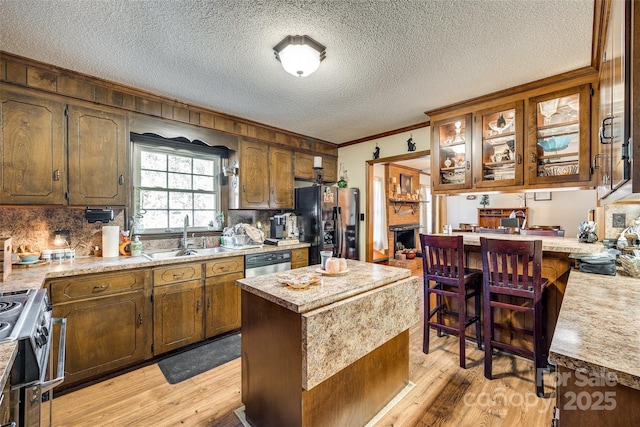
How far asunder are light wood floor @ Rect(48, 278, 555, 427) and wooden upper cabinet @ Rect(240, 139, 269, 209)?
75.9 inches

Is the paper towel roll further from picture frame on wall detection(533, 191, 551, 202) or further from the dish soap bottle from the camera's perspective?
picture frame on wall detection(533, 191, 551, 202)

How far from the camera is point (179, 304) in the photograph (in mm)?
2660

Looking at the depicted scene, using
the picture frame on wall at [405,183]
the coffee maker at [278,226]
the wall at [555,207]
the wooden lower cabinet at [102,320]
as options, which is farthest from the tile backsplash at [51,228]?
the wall at [555,207]

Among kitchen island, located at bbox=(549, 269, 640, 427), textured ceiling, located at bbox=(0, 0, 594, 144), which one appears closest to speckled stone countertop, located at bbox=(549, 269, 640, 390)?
kitchen island, located at bbox=(549, 269, 640, 427)

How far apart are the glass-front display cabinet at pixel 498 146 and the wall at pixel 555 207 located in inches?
152

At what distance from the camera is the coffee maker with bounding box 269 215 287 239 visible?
396 centimetres

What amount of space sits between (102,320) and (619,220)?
4435 mm

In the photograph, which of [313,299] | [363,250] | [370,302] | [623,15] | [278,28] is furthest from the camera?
[363,250]

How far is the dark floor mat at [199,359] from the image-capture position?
2369 millimetres

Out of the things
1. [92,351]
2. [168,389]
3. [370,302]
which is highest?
[370,302]

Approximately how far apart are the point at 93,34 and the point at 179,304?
220cm

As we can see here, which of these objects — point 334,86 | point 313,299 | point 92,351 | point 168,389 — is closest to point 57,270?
point 92,351

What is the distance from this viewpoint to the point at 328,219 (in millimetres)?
4078

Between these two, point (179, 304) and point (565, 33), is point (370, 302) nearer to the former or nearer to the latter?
point (179, 304)
